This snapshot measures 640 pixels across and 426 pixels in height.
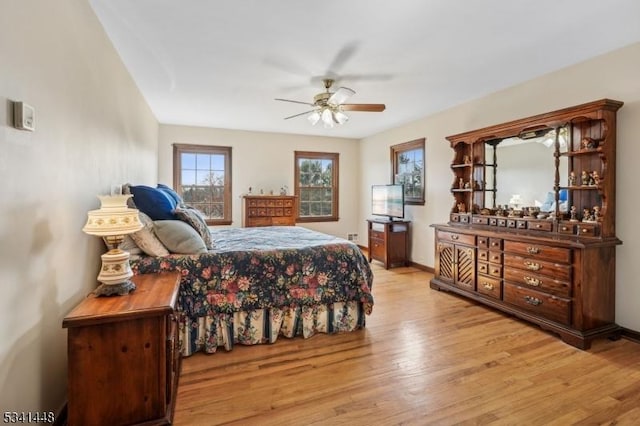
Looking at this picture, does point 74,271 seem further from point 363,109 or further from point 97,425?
point 363,109

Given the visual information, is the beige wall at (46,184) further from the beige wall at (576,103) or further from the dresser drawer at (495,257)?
the beige wall at (576,103)

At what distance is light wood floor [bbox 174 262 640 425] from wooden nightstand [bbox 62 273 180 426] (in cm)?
30

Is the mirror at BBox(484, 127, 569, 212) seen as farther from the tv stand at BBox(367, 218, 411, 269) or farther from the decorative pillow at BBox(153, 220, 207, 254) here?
the decorative pillow at BBox(153, 220, 207, 254)

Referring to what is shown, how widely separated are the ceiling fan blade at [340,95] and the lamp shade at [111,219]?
6.99ft

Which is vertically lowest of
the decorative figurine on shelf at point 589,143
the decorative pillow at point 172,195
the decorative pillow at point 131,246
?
the decorative pillow at point 131,246

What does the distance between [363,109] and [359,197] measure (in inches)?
150

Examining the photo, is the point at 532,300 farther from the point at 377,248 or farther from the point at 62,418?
the point at 62,418

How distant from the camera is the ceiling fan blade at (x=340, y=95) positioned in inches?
121

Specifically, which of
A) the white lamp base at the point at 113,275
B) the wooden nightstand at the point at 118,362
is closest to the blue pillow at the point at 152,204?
the white lamp base at the point at 113,275

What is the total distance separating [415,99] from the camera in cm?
425

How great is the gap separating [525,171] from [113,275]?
3.92m

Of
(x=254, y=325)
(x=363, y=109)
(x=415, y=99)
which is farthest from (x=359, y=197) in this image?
(x=254, y=325)

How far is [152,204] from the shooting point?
2.65 metres

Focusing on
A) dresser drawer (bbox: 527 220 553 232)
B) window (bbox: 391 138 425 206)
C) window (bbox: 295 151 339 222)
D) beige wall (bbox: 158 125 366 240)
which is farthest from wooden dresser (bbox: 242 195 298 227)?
dresser drawer (bbox: 527 220 553 232)
